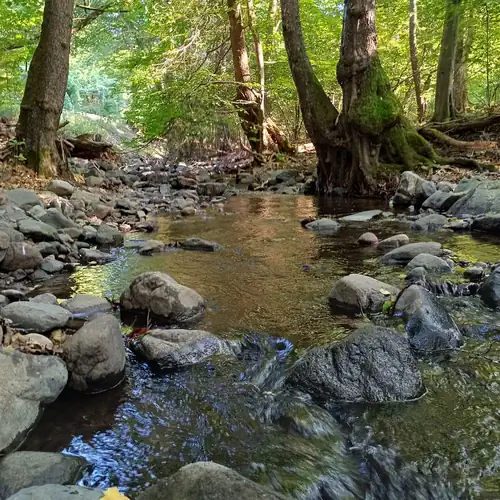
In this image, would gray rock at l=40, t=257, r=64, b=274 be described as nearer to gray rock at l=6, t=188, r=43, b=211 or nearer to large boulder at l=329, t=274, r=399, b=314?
gray rock at l=6, t=188, r=43, b=211

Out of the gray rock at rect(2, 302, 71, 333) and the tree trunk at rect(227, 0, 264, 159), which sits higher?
the tree trunk at rect(227, 0, 264, 159)

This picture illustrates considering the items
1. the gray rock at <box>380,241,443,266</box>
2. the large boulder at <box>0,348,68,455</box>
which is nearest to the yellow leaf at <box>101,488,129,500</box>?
the large boulder at <box>0,348,68,455</box>

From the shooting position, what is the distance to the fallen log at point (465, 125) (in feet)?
Answer: 40.7

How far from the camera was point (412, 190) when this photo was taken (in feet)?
29.1

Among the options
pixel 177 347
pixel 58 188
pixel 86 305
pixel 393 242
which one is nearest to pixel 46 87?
pixel 58 188

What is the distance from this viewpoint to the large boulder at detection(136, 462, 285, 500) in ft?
5.45

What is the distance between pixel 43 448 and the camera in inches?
91.1

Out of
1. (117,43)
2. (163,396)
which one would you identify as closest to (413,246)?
(163,396)

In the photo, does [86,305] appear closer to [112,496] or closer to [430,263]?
[112,496]

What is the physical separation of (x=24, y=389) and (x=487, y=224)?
5958 millimetres

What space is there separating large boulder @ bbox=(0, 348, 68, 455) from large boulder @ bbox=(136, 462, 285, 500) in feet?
2.70

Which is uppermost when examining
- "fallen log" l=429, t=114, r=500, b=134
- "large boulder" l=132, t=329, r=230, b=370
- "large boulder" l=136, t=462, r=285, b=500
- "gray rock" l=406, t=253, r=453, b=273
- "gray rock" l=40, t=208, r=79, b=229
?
"fallen log" l=429, t=114, r=500, b=134

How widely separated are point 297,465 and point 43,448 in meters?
1.20

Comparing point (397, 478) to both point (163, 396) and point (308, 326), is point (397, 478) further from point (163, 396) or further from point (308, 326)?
point (308, 326)
